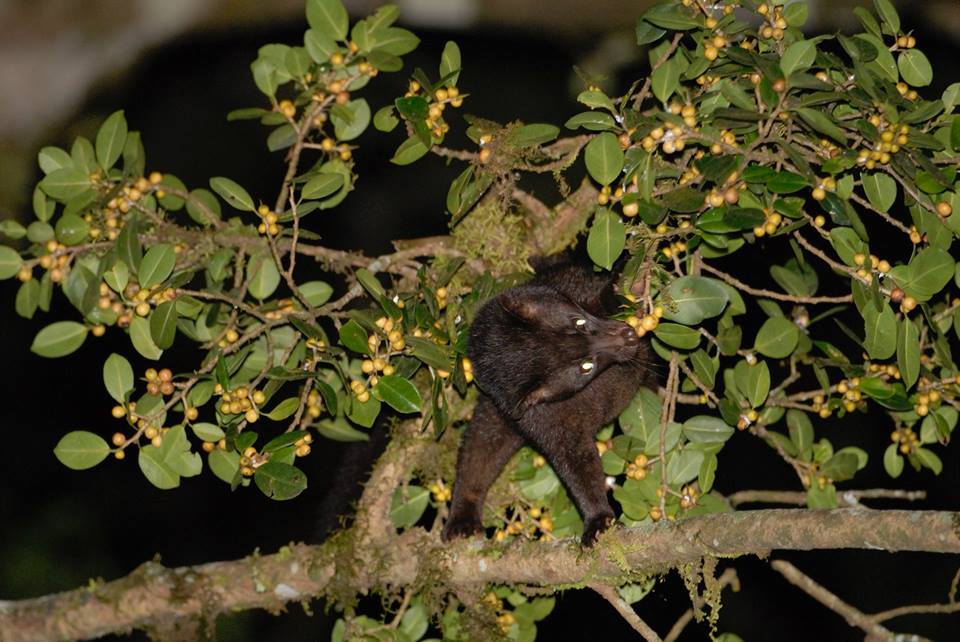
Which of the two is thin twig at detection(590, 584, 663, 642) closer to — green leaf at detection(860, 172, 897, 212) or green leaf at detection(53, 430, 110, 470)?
green leaf at detection(860, 172, 897, 212)

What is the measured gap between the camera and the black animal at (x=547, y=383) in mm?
4410

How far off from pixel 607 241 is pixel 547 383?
1.21 metres

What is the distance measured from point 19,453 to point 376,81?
4.65 meters

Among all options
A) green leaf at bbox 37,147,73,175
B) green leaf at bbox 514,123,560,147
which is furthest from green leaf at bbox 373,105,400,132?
green leaf at bbox 37,147,73,175

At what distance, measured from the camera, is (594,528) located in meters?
4.06

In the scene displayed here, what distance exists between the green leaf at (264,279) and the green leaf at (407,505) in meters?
1.02

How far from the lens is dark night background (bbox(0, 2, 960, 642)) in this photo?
8.52 meters

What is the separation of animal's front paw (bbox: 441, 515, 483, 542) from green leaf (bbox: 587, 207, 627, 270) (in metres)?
1.65

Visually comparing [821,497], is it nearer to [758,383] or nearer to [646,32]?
[758,383]

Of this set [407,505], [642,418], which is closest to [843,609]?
[642,418]

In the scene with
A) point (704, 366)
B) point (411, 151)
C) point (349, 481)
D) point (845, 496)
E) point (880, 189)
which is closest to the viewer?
point (880, 189)

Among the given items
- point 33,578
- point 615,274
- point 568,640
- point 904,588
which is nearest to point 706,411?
point 568,640

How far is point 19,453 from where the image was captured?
923cm

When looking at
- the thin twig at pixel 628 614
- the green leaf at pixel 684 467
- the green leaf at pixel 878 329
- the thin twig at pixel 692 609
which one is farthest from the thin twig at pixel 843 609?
the green leaf at pixel 878 329
